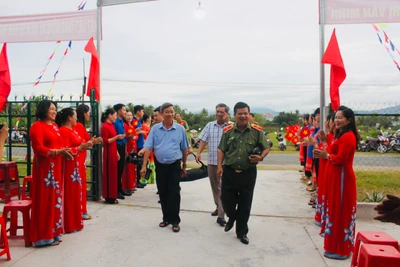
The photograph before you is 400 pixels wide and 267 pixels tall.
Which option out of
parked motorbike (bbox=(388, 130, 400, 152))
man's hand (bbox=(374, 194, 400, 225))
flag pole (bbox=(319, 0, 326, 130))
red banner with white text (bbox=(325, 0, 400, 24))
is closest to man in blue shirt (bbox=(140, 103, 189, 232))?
flag pole (bbox=(319, 0, 326, 130))

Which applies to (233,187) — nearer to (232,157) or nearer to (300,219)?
(232,157)

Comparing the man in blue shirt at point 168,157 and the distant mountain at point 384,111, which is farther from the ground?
the distant mountain at point 384,111

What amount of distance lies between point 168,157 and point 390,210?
3102 millimetres

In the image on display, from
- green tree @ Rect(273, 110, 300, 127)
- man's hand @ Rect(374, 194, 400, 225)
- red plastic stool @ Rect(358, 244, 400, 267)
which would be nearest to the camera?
man's hand @ Rect(374, 194, 400, 225)

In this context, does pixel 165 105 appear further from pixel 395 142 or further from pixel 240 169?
pixel 395 142

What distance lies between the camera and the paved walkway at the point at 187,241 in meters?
3.52

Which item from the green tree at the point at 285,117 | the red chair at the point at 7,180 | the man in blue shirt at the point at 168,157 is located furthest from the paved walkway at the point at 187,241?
the green tree at the point at 285,117

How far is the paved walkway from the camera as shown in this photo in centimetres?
352

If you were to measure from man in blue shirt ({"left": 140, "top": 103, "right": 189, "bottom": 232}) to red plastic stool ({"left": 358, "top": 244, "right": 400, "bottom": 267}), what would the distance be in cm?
246

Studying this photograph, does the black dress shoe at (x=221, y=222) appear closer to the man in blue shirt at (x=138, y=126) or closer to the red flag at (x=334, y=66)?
the red flag at (x=334, y=66)

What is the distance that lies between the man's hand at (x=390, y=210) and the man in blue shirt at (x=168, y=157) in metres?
3.05

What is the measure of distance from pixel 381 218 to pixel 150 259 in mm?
2470

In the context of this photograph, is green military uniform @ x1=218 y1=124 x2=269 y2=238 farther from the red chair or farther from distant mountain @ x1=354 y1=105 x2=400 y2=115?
the red chair

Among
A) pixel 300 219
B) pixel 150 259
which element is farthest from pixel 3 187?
pixel 300 219
